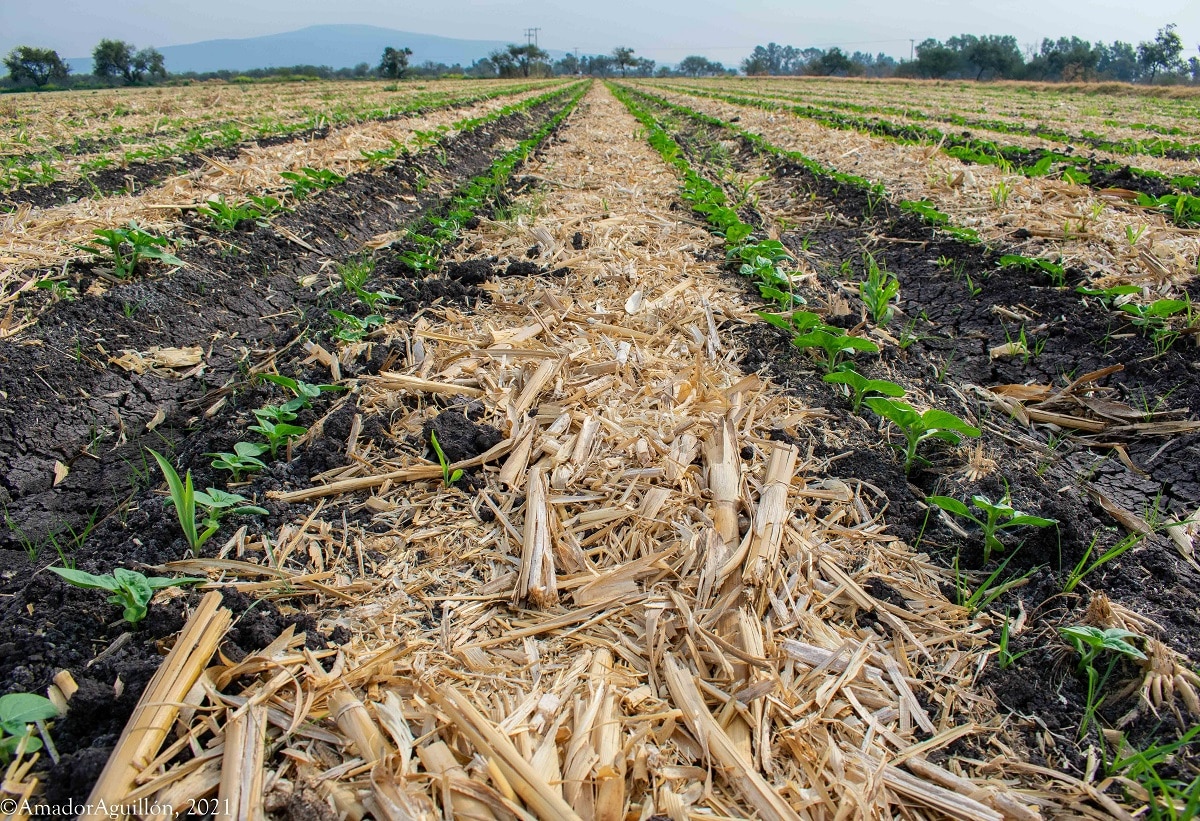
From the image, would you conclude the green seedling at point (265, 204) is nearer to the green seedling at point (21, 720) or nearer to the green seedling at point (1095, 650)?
the green seedling at point (21, 720)

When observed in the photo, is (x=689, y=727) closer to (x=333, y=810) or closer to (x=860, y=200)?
(x=333, y=810)

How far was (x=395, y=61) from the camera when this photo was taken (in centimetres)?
5722

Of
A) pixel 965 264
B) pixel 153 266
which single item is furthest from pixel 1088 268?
pixel 153 266

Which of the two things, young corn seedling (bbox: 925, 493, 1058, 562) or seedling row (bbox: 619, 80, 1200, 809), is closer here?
seedling row (bbox: 619, 80, 1200, 809)

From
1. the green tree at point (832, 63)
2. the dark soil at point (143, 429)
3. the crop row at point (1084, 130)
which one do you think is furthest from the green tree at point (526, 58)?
the dark soil at point (143, 429)

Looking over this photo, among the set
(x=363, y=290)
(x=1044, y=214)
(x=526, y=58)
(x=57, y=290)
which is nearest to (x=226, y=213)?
(x=57, y=290)

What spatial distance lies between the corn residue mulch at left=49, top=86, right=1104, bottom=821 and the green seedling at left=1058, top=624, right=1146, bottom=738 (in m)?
0.26

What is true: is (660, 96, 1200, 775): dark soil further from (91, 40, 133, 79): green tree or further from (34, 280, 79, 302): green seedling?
(91, 40, 133, 79): green tree

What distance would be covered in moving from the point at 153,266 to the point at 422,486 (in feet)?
13.3

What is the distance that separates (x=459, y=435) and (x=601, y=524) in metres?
0.90

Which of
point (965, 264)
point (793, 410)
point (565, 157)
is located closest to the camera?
point (793, 410)

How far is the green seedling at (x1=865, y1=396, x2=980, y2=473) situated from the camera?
2.70 m

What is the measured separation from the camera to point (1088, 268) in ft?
16.3

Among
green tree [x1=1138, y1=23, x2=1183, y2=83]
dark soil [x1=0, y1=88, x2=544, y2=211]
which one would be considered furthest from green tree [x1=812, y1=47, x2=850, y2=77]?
dark soil [x1=0, y1=88, x2=544, y2=211]
